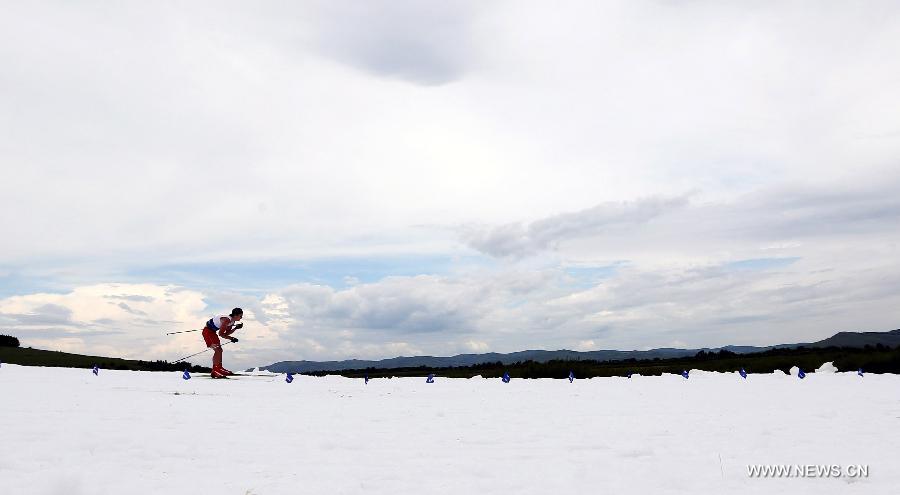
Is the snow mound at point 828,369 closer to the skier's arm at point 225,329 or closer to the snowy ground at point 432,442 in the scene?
the snowy ground at point 432,442

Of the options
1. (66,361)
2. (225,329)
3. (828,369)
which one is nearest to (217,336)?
(225,329)

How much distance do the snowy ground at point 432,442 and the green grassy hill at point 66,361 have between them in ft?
49.3

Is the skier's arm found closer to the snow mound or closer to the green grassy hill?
the green grassy hill

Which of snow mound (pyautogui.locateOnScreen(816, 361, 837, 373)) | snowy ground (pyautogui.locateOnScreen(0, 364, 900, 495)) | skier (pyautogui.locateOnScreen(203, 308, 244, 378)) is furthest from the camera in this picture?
snow mound (pyautogui.locateOnScreen(816, 361, 837, 373))

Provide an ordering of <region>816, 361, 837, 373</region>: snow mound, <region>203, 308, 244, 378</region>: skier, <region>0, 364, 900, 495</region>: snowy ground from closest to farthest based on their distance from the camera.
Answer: <region>0, 364, 900, 495</region>: snowy ground < <region>203, 308, 244, 378</region>: skier < <region>816, 361, 837, 373</region>: snow mound

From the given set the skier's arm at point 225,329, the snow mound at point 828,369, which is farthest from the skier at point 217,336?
the snow mound at point 828,369

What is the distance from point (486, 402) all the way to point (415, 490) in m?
9.15

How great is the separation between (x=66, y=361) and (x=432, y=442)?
28.5 metres

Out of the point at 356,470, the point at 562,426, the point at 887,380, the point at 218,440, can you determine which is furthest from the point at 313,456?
the point at 887,380

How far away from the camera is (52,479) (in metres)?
5.79

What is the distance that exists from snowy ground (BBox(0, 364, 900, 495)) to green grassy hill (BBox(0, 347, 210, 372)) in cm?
1503

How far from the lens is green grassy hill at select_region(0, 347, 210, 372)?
28422 millimetres

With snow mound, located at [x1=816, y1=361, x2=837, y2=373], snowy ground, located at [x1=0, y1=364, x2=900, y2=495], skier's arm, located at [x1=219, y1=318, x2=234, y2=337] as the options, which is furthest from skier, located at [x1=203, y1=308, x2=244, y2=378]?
snow mound, located at [x1=816, y1=361, x2=837, y2=373]

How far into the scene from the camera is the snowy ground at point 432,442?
617cm
